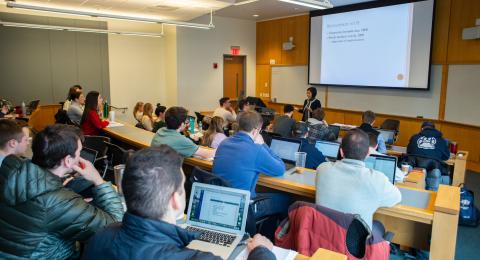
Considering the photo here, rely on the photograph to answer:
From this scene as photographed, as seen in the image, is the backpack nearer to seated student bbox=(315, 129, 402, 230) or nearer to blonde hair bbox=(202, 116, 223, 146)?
seated student bbox=(315, 129, 402, 230)

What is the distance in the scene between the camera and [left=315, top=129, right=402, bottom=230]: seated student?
6.97 feet

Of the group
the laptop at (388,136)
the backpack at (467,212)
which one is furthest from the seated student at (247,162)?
the laptop at (388,136)

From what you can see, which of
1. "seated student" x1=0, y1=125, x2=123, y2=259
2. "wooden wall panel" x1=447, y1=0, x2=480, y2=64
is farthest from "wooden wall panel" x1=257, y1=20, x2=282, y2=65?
"seated student" x1=0, y1=125, x2=123, y2=259

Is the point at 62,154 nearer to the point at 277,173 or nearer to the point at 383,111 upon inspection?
the point at 277,173

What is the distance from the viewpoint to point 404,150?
4988 millimetres

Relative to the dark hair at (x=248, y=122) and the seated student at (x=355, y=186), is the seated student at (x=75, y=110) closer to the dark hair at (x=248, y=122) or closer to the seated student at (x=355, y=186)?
the dark hair at (x=248, y=122)

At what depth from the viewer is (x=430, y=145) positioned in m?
4.50

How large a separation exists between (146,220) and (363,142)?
158cm

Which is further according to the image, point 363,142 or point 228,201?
point 363,142

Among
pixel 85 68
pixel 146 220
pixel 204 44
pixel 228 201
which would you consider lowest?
pixel 228 201

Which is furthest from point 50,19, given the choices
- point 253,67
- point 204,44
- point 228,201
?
point 228,201

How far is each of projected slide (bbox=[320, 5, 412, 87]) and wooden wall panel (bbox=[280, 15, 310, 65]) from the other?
0.78 meters

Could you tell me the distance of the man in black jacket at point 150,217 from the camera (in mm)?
1112

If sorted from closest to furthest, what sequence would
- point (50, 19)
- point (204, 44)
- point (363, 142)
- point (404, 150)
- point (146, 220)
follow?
point (146, 220) < point (363, 142) < point (404, 150) < point (50, 19) < point (204, 44)
